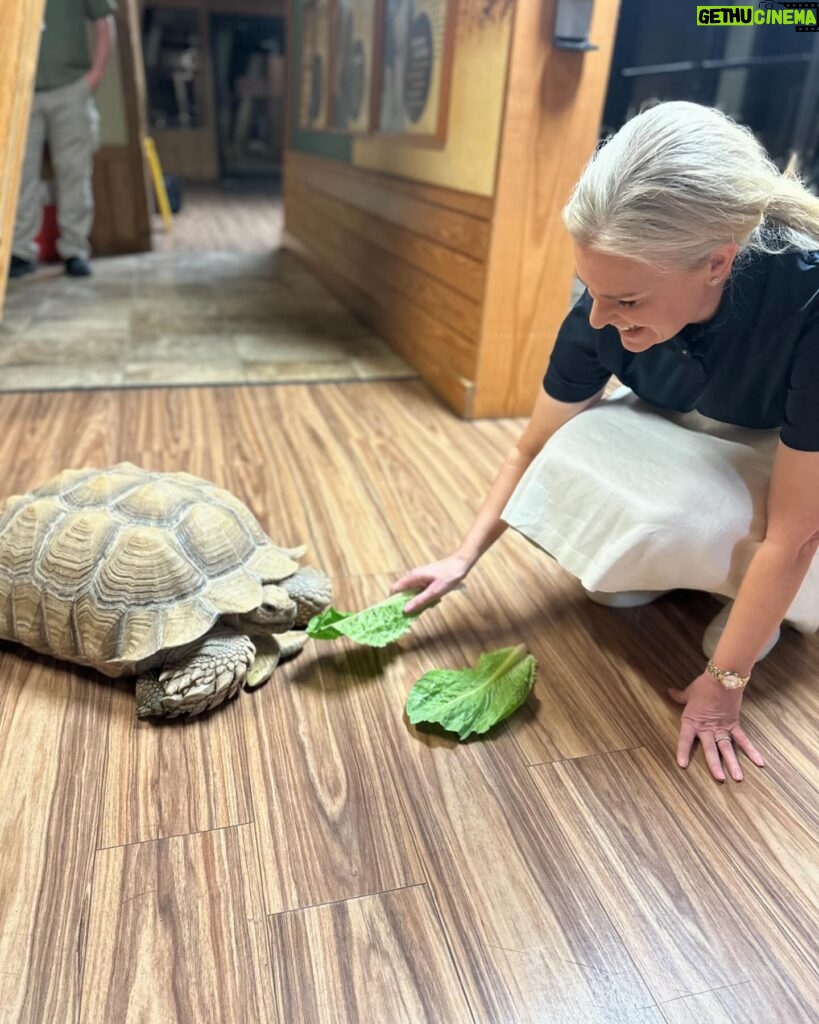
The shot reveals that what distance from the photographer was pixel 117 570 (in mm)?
1181

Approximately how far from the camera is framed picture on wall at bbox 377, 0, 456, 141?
244cm

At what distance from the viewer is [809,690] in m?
1.34

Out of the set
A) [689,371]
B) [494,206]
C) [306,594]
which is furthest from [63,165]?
[689,371]

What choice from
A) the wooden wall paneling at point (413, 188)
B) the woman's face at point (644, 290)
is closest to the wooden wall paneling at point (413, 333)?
the wooden wall paneling at point (413, 188)

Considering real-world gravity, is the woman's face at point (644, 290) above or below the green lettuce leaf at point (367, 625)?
above

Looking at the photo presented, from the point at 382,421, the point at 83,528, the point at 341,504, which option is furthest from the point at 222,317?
the point at 83,528

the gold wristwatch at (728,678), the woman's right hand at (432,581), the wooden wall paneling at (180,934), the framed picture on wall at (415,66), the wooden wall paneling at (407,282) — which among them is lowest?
the wooden wall paneling at (180,934)

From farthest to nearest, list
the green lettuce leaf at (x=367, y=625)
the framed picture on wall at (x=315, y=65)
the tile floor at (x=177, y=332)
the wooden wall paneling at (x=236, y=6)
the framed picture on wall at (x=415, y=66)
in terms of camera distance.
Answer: the wooden wall paneling at (x=236, y=6) < the framed picture on wall at (x=315, y=65) < the tile floor at (x=177, y=332) < the framed picture on wall at (x=415, y=66) < the green lettuce leaf at (x=367, y=625)

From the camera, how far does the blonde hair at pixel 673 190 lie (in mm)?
876

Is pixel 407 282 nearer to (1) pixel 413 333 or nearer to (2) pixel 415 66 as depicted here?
(1) pixel 413 333

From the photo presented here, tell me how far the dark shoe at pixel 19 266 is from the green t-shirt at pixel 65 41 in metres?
0.85

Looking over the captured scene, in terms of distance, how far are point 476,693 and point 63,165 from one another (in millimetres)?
4061

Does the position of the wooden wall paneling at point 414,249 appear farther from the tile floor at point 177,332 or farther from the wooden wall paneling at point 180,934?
the wooden wall paneling at point 180,934

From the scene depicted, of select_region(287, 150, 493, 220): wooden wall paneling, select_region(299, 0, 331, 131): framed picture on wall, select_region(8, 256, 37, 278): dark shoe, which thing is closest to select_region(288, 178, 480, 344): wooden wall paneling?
select_region(287, 150, 493, 220): wooden wall paneling
